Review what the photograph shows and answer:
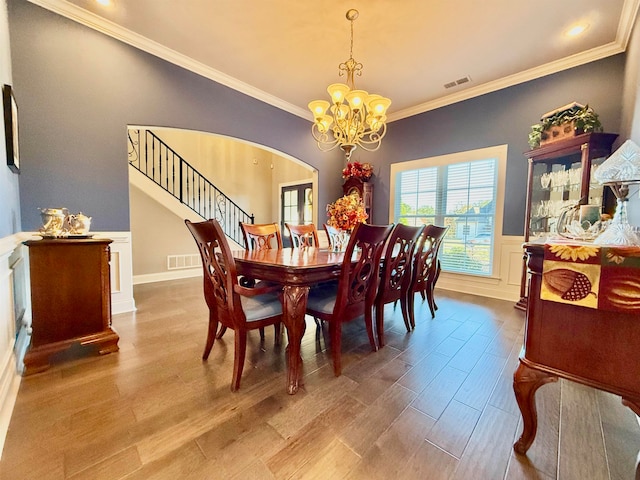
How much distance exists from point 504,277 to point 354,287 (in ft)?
9.87

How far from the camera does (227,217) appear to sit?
6.54 m

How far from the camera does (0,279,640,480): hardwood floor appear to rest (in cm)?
107

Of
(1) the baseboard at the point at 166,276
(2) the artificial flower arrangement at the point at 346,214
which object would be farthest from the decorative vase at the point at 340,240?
(1) the baseboard at the point at 166,276

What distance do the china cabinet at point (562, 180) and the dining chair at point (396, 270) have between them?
1702 millimetres

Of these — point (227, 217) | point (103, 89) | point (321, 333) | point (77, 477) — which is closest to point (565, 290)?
point (321, 333)

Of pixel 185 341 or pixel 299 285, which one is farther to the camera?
pixel 185 341

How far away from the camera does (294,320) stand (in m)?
1.55

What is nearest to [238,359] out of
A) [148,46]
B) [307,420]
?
[307,420]

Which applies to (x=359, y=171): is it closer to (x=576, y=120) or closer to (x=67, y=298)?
(x=576, y=120)

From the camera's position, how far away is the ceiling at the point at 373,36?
7.79ft

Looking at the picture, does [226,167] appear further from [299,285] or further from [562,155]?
[562,155]

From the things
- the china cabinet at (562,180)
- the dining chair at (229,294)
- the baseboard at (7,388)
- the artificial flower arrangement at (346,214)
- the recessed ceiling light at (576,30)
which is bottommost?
the baseboard at (7,388)

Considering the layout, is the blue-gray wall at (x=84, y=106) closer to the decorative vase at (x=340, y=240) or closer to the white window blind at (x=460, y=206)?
the decorative vase at (x=340, y=240)

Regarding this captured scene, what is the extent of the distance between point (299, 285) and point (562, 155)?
11.0ft
